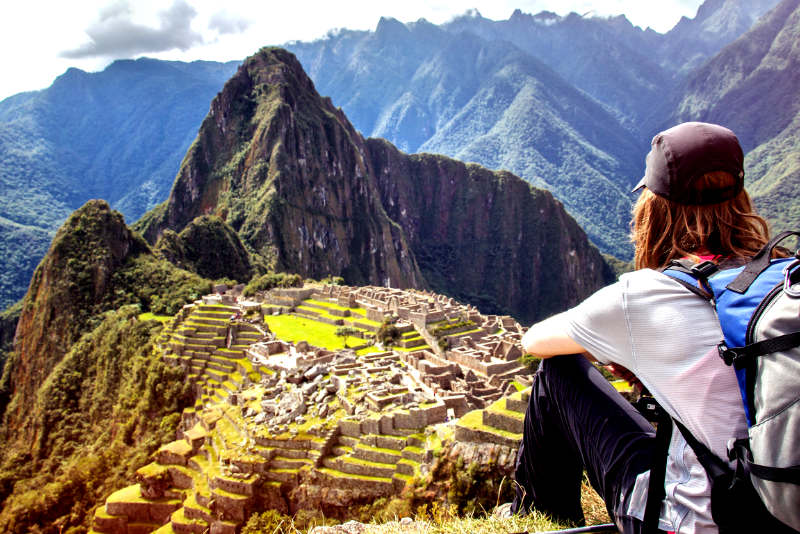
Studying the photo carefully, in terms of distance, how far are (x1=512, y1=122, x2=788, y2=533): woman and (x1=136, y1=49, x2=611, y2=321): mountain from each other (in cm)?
9598

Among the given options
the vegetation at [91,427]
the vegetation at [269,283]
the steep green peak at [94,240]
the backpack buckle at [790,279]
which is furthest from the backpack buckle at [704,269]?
the steep green peak at [94,240]

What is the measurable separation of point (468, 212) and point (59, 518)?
17048 centimetres

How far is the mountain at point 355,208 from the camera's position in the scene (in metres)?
115

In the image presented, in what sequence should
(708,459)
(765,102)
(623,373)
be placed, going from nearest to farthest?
1. (708,459)
2. (623,373)
3. (765,102)

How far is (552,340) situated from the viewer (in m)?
3.44

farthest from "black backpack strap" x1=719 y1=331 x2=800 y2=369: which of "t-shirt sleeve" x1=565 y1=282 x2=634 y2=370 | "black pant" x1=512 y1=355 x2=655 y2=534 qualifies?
"black pant" x1=512 y1=355 x2=655 y2=534

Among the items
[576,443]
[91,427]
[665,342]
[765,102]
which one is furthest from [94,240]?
[765,102]

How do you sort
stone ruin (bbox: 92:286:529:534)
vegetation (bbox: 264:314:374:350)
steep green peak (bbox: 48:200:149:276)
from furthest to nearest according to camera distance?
steep green peak (bbox: 48:200:149:276), vegetation (bbox: 264:314:374:350), stone ruin (bbox: 92:286:529:534)

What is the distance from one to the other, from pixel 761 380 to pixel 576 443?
72.0 inches

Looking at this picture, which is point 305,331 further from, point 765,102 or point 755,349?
point 765,102

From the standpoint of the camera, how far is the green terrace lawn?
111 feet

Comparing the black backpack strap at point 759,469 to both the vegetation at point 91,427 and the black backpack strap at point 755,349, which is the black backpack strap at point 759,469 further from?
the vegetation at point 91,427

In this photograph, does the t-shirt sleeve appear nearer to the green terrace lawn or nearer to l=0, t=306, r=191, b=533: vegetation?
l=0, t=306, r=191, b=533: vegetation

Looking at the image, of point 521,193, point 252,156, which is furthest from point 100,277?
point 521,193
